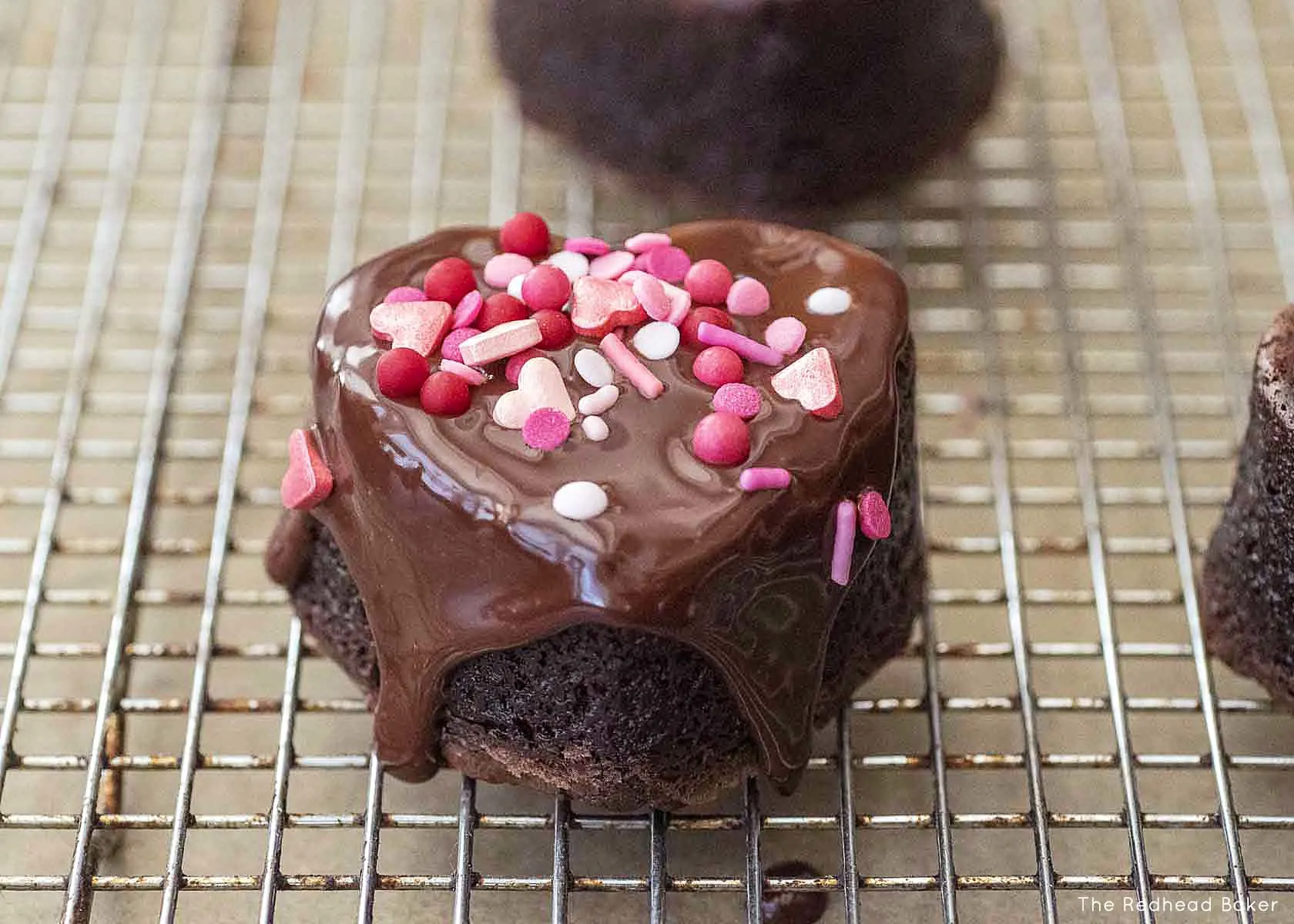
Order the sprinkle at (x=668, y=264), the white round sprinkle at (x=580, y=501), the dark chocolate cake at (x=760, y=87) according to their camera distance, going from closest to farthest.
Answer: the white round sprinkle at (x=580, y=501) → the sprinkle at (x=668, y=264) → the dark chocolate cake at (x=760, y=87)

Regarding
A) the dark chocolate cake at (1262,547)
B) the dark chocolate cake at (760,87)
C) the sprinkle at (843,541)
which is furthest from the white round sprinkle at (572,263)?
the dark chocolate cake at (1262,547)

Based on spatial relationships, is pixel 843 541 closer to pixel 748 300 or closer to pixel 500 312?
pixel 748 300

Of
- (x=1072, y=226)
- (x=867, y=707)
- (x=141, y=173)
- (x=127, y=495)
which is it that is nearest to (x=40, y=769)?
(x=127, y=495)

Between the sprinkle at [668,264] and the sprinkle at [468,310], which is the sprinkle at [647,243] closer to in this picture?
the sprinkle at [668,264]

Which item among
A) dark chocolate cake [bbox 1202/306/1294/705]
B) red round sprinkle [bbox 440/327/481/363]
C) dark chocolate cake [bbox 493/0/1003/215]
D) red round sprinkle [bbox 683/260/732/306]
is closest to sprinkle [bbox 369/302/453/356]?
red round sprinkle [bbox 440/327/481/363]

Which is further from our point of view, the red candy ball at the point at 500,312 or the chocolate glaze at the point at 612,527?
the red candy ball at the point at 500,312

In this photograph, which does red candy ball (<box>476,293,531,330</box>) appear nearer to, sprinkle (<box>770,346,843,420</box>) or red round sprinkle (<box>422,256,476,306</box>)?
red round sprinkle (<box>422,256,476,306</box>)

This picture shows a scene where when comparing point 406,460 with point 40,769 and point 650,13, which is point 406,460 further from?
point 650,13
